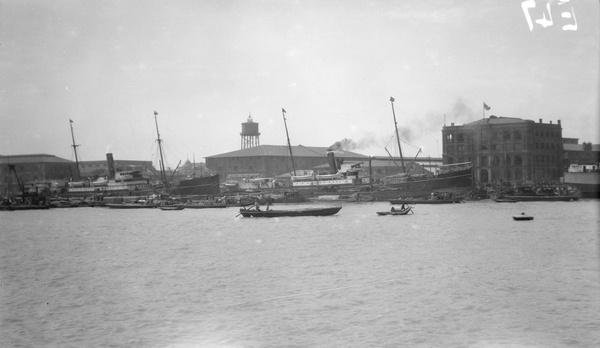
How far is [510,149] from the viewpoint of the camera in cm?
10838

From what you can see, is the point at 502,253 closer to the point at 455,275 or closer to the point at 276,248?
the point at 455,275

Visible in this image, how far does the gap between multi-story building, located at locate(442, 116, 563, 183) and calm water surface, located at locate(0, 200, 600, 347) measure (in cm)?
6542

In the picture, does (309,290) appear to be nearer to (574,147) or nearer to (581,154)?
(581,154)

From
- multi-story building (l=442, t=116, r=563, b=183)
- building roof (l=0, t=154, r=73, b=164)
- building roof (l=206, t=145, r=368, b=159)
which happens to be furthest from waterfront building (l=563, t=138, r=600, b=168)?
building roof (l=0, t=154, r=73, b=164)

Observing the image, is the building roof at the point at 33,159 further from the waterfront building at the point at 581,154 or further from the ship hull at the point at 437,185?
the waterfront building at the point at 581,154

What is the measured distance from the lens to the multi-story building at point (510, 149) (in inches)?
4232

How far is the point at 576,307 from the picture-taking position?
2034cm

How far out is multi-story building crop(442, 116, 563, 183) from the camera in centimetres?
10750

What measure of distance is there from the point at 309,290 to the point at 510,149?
9172 cm

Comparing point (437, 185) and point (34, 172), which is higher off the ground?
point (34, 172)

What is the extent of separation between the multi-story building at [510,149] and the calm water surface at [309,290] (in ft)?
215

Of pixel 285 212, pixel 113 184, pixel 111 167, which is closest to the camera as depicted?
pixel 285 212

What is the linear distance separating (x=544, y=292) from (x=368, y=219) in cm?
3458

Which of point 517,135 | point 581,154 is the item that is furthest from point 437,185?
point 581,154
